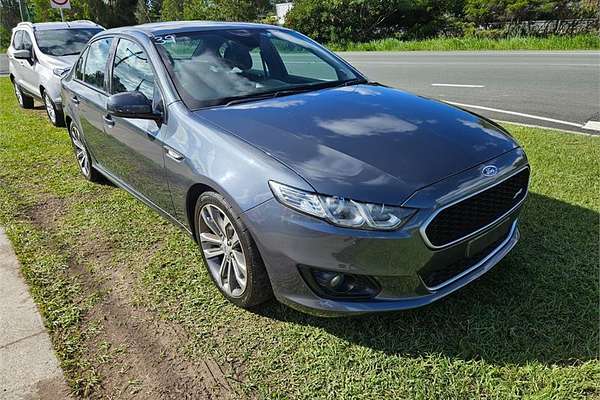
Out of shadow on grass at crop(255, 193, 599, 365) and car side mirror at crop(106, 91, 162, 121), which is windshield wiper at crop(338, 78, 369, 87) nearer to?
car side mirror at crop(106, 91, 162, 121)

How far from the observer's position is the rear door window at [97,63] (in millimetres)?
4043

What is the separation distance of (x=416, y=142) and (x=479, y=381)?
1.23 metres

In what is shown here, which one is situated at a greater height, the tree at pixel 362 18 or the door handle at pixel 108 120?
the tree at pixel 362 18

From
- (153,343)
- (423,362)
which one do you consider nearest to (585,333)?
(423,362)

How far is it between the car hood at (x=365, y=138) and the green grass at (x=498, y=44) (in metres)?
16.8

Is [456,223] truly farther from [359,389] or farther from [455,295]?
[359,389]

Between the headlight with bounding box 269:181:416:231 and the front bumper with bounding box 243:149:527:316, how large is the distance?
0.03 meters

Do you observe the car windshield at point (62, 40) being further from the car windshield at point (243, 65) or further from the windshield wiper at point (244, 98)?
the windshield wiper at point (244, 98)

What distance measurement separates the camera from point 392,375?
2234 millimetres

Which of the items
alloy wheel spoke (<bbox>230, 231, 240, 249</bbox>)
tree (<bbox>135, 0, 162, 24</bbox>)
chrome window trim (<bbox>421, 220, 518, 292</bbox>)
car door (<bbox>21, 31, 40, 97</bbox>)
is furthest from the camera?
tree (<bbox>135, 0, 162, 24</bbox>)

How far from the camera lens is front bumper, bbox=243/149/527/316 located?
7.00 feet

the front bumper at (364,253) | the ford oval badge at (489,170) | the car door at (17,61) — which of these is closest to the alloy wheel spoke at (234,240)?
the front bumper at (364,253)

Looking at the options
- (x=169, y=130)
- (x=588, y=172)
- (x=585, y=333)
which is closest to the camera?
(x=585, y=333)

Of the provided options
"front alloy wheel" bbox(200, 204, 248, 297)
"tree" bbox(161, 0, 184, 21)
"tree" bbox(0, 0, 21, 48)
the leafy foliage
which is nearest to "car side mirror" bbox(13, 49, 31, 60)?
"front alloy wheel" bbox(200, 204, 248, 297)
